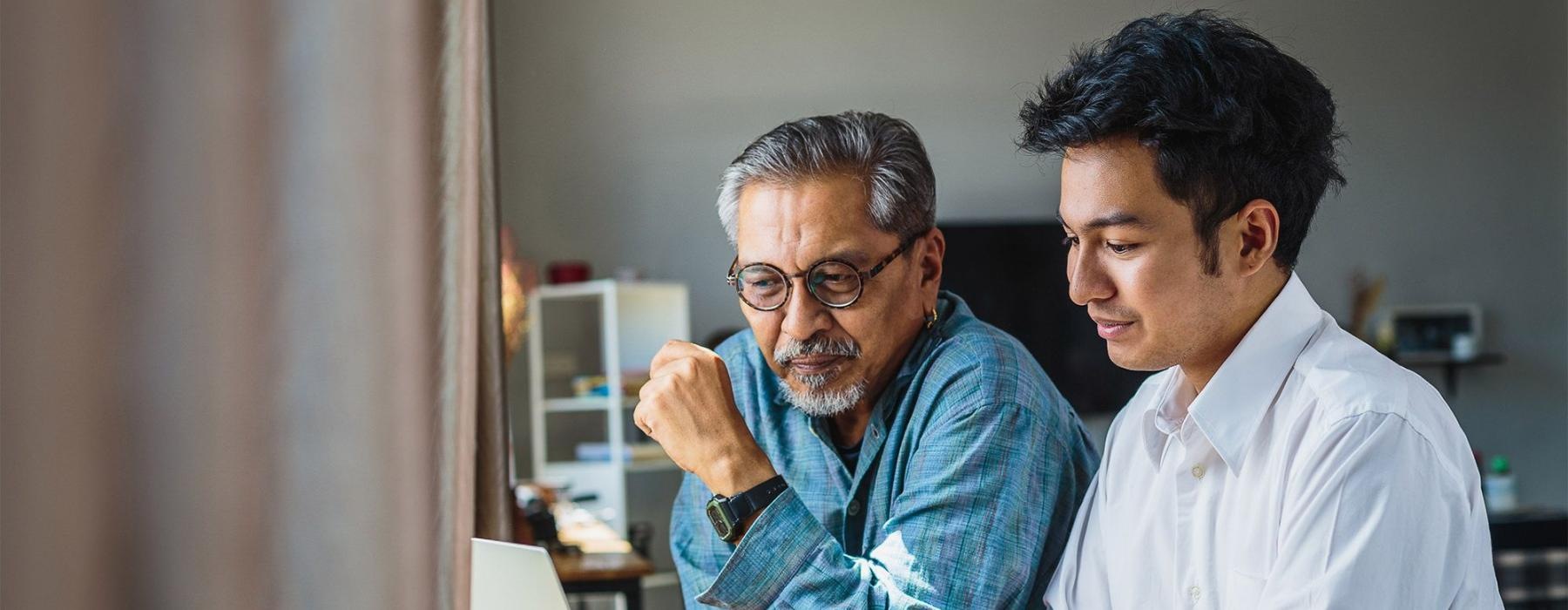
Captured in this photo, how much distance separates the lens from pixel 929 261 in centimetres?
121

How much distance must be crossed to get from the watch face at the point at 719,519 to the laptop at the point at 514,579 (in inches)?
5.5

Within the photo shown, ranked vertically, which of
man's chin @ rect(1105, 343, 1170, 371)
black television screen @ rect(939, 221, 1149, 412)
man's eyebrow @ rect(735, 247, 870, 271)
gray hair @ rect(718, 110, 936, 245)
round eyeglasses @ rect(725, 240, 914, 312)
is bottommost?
black television screen @ rect(939, 221, 1149, 412)

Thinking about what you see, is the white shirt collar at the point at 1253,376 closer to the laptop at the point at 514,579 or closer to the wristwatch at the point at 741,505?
the wristwatch at the point at 741,505

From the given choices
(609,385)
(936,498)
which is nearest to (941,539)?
(936,498)

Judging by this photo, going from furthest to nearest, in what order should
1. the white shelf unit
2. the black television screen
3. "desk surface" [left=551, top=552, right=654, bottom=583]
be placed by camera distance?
the black television screen
the white shelf unit
"desk surface" [left=551, top=552, right=654, bottom=583]

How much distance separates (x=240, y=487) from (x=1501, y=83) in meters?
5.39

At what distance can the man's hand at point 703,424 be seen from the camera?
1004 millimetres

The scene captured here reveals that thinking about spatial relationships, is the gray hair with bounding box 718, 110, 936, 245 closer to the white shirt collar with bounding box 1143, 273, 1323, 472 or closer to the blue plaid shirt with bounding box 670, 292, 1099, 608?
the blue plaid shirt with bounding box 670, 292, 1099, 608

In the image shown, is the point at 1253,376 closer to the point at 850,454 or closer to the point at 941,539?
the point at 941,539

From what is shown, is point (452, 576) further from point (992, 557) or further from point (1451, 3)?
point (1451, 3)

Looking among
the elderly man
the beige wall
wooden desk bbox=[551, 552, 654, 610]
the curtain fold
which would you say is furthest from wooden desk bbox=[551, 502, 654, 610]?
the curtain fold


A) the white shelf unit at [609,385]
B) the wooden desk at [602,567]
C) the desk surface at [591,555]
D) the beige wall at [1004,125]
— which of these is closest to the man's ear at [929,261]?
the desk surface at [591,555]

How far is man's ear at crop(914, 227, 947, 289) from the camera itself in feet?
3.93

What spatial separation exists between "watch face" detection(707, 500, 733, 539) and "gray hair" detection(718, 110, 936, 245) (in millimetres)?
322
